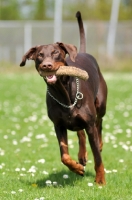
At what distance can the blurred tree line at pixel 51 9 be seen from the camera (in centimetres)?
4206

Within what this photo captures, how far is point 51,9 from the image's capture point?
140ft

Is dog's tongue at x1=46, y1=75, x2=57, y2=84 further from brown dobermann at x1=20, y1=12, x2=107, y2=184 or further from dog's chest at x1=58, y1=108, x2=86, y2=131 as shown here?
dog's chest at x1=58, y1=108, x2=86, y2=131

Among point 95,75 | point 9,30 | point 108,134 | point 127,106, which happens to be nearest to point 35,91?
point 127,106

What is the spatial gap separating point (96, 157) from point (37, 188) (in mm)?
822

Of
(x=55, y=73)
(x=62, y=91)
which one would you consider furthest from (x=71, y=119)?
(x=55, y=73)

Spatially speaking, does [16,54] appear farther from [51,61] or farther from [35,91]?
[51,61]

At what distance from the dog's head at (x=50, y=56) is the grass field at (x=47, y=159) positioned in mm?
1242

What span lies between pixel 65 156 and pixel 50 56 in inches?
45.6

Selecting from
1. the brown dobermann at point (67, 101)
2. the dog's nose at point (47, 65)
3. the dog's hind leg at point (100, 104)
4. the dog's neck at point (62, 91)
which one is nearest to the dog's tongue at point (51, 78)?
the brown dobermann at point (67, 101)

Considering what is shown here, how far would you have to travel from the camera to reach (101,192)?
5289 millimetres

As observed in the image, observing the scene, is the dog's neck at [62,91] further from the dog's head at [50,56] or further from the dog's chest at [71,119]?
the dog's head at [50,56]

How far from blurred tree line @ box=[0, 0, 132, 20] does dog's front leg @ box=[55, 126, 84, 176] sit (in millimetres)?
36328

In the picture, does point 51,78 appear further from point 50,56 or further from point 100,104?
point 100,104

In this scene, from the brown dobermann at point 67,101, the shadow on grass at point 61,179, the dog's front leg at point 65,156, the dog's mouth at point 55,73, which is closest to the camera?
the dog's mouth at point 55,73
